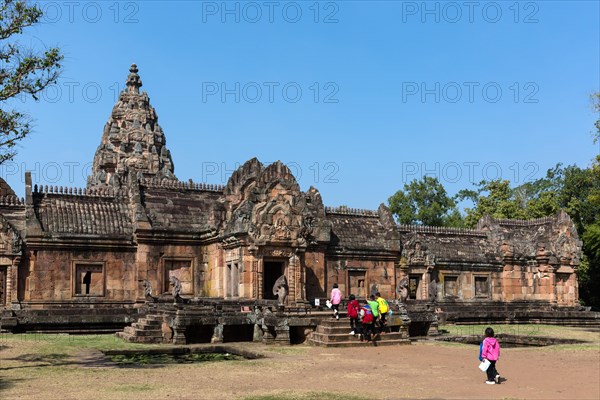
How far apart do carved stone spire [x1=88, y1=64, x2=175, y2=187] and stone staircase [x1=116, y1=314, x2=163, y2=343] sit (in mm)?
22558

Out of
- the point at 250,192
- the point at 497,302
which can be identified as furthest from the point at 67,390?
the point at 497,302

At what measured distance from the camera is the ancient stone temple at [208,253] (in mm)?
26047

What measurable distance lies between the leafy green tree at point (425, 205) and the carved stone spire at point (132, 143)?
26984mm

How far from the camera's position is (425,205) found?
67688 millimetres

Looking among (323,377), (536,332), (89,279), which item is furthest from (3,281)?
(536,332)

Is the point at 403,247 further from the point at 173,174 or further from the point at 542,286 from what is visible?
the point at 173,174

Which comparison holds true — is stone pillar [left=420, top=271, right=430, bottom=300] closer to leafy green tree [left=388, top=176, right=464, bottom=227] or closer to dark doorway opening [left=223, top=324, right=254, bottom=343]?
dark doorway opening [left=223, top=324, right=254, bottom=343]

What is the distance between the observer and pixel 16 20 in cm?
1567

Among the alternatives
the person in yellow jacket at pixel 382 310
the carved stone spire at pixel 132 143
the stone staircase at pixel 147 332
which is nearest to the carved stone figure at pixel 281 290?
the person in yellow jacket at pixel 382 310

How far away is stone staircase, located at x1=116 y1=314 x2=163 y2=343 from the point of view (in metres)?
21.6

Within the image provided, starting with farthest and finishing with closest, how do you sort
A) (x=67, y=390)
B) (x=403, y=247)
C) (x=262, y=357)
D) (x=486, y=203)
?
(x=486, y=203) → (x=403, y=247) → (x=262, y=357) → (x=67, y=390)

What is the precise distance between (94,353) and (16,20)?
29.0ft

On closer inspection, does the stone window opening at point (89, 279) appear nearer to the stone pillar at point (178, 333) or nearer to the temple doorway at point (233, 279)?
the temple doorway at point (233, 279)

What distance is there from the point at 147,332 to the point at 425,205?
49.4 metres
